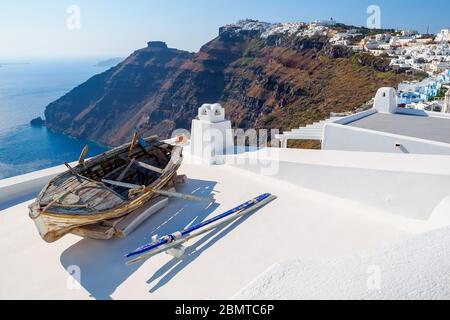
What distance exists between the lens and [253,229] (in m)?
3.46

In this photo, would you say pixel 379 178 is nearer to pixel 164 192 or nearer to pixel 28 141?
pixel 164 192

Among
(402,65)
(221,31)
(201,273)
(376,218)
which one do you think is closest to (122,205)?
(201,273)

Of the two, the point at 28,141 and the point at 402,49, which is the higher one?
the point at 402,49

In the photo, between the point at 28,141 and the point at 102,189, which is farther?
the point at 28,141

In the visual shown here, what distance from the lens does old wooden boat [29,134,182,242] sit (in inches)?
117

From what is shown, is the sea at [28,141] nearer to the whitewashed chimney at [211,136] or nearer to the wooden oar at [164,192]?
the whitewashed chimney at [211,136]

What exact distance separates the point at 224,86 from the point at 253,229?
175ft

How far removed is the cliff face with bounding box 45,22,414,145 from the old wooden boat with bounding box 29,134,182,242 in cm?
2450

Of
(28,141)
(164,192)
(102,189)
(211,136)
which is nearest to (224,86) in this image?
(28,141)

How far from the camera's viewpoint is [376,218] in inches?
138

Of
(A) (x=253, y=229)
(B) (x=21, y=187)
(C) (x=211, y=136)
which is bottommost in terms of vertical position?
(A) (x=253, y=229)

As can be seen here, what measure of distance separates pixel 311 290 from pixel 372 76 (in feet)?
109

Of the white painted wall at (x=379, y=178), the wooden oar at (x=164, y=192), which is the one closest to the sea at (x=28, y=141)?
the wooden oar at (x=164, y=192)

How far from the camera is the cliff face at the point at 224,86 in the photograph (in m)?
34.1
